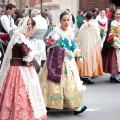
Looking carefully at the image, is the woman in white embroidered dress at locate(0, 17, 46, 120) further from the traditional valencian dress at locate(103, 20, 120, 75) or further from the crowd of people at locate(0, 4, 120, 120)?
the traditional valencian dress at locate(103, 20, 120, 75)

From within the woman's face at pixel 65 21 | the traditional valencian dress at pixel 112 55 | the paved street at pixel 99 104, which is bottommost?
the paved street at pixel 99 104

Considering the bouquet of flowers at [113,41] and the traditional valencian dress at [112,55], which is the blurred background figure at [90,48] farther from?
the bouquet of flowers at [113,41]

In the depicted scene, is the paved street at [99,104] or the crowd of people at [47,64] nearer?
the crowd of people at [47,64]

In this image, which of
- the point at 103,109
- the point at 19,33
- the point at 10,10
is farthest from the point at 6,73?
the point at 10,10

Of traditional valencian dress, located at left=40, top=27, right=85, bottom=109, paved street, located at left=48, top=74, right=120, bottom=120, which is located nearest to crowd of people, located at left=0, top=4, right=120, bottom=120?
traditional valencian dress, located at left=40, top=27, right=85, bottom=109

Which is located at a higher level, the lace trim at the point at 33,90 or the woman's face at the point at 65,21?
the woman's face at the point at 65,21

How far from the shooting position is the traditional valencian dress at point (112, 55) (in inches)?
379

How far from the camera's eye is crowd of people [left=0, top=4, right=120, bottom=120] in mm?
5840

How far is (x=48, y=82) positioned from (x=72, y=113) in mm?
644

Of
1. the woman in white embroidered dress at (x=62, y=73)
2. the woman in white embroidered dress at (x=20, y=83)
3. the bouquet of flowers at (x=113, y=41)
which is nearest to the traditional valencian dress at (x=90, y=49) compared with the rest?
the bouquet of flowers at (x=113, y=41)

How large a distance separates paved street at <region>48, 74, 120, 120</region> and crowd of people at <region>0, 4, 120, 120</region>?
15 centimetres

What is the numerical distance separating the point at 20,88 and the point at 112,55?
435 cm

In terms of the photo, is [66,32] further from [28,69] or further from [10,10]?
[10,10]

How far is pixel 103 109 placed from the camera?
7.48 metres
